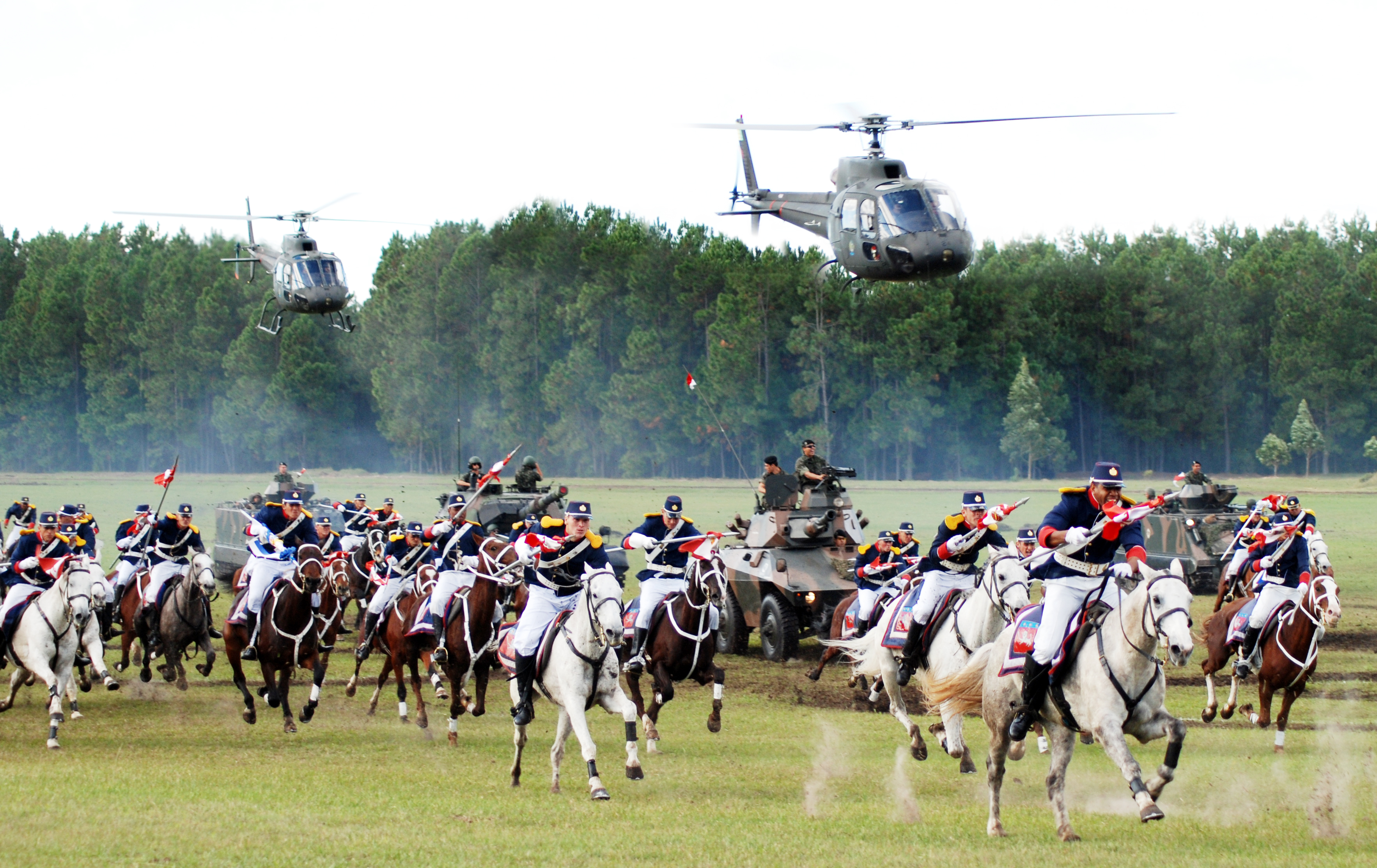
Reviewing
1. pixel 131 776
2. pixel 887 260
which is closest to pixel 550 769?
pixel 131 776

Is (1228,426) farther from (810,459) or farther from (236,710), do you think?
(236,710)

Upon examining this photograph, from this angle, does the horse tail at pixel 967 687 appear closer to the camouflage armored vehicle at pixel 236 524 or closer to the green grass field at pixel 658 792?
the green grass field at pixel 658 792

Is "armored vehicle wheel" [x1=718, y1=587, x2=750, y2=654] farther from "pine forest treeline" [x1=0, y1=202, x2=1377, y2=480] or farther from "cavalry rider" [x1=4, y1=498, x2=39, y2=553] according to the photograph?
"pine forest treeline" [x1=0, y1=202, x2=1377, y2=480]

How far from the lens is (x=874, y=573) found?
63.7 ft

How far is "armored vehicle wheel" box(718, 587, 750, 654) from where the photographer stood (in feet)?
77.8

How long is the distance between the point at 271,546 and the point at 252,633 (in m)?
1.15

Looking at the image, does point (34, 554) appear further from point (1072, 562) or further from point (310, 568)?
point (1072, 562)

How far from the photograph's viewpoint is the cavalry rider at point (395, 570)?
62.2 feet

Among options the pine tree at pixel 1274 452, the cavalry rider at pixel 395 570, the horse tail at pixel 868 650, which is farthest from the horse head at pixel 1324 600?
the pine tree at pixel 1274 452

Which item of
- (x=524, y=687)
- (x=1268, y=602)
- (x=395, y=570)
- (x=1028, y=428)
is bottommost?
(x=524, y=687)

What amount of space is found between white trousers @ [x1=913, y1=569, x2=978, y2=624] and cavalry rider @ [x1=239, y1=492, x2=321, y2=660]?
746 centimetres

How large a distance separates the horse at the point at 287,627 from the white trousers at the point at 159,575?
3.64 m

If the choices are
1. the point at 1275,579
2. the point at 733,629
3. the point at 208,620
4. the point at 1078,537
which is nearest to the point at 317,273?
the point at 733,629

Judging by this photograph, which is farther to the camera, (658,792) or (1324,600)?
(1324,600)
